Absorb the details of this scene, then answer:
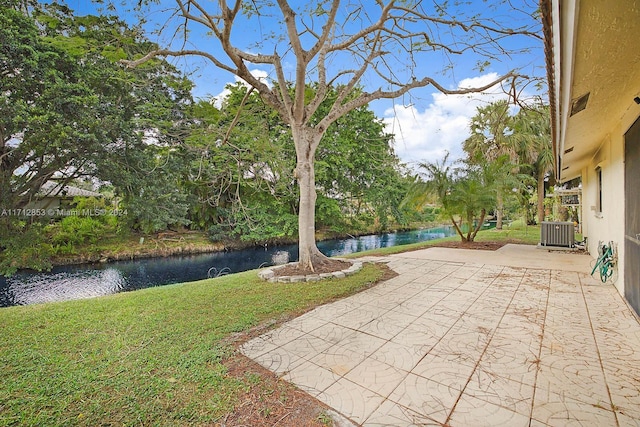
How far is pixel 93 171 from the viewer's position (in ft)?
40.9

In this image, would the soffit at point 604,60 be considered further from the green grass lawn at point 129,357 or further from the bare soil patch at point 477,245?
the bare soil patch at point 477,245

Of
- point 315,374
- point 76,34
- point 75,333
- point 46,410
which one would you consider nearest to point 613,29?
point 315,374

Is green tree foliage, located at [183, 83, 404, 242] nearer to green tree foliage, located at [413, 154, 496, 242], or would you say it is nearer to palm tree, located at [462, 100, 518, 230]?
palm tree, located at [462, 100, 518, 230]

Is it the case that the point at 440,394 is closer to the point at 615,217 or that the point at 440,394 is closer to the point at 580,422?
the point at 580,422

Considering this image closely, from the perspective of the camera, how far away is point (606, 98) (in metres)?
2.96

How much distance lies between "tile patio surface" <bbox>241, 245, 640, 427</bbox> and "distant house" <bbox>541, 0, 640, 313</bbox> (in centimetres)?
100

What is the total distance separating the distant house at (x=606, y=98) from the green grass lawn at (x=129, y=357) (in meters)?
3.07

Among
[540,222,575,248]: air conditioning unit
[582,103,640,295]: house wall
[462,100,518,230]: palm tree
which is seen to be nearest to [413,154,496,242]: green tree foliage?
[540,222,575,248]: air conditioning unit

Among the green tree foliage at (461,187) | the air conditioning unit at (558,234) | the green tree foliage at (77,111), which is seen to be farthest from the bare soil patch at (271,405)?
the air conditioning unit at (558,234)

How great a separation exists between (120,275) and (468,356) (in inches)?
512

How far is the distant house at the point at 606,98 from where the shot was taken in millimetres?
1590

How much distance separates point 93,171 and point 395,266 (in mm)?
12922

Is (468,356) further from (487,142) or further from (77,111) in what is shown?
(487,142)

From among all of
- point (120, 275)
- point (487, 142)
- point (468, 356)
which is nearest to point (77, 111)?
point (120, 275)
